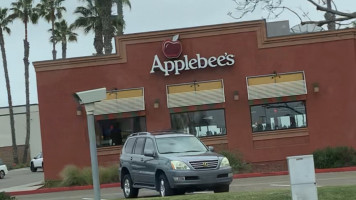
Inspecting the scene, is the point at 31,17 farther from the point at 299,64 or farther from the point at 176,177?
the point at 176,177

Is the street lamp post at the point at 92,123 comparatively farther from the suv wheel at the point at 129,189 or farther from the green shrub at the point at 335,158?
the green shrub at the point at 335,158

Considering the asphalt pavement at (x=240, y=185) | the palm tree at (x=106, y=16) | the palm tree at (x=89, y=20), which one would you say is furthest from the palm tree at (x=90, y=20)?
the asphalt pavement at (x=240, y=185)

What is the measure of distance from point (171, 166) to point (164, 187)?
69cm

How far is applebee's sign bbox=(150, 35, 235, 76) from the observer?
26.1m

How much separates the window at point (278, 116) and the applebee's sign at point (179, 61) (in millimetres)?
2492

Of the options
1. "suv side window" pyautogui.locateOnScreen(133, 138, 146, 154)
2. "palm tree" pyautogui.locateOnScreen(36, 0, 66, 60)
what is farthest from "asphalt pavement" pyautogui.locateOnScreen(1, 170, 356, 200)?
"palm tree" pyautogui.locateOnScreen(36, 0, 66, 60)

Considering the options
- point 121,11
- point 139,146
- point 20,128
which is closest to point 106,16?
point 121,11

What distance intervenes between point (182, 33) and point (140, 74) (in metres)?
2.59

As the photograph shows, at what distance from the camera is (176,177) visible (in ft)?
A: 47.2

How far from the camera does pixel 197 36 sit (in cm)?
2630

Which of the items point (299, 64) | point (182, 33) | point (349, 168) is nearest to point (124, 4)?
point (182, 33)

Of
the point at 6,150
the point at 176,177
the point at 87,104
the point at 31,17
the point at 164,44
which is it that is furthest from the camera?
the point at 6,150

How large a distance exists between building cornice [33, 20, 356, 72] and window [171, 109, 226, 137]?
341 centimetres

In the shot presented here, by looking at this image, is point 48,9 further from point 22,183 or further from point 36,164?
point 22,183
